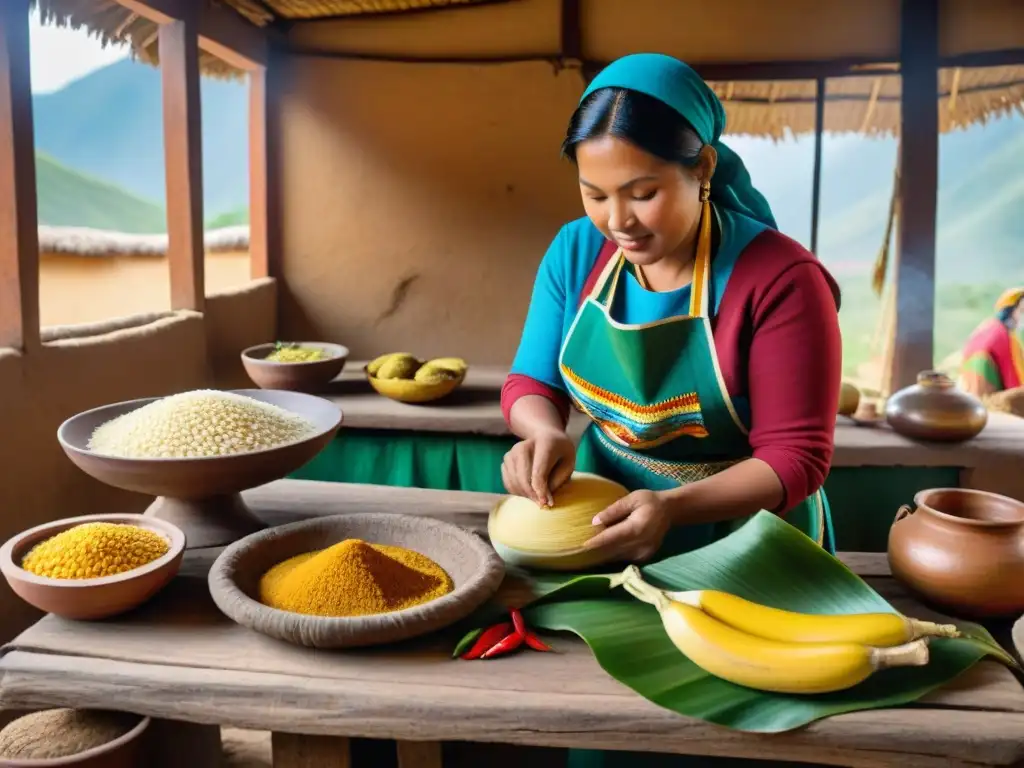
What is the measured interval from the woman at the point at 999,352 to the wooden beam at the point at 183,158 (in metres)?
3.65

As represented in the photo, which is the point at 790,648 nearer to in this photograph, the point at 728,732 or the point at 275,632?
the point at 728,732

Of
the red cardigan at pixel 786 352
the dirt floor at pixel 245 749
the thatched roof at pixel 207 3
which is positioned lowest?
the dirt floor at pixel 245 749

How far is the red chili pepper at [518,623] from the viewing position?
104 cm

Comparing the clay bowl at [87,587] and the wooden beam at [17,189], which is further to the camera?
Result: the wooden beam at [17,189]

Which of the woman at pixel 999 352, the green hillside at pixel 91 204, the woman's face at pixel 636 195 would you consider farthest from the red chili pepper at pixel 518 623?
the green hillside at pixel 91 204

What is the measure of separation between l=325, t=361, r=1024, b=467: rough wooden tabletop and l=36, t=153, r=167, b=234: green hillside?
44.8ft

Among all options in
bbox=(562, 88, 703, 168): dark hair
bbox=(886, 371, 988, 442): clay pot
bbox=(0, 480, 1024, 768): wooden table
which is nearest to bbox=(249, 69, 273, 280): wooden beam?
bbox=(886, 371, 988, 442): clay pot

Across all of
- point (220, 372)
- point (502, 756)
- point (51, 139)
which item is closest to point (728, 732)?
point (502, 756)

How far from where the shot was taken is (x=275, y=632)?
98 centimetres

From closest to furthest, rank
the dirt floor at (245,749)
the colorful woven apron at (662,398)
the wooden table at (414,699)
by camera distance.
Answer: the wooden table at (414,699) < the colorful woven apron at (662,398) < the dirt floor at (245,749)

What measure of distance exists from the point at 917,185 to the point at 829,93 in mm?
606

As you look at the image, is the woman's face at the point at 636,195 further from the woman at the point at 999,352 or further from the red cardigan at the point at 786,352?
the woman at the point at 999,352

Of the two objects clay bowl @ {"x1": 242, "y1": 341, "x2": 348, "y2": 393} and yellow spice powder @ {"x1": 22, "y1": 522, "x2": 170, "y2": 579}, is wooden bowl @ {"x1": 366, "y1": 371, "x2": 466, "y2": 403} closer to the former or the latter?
clay bowl @ {"x1": 242, "y1": 341, "x2": 348, "y2": 393}

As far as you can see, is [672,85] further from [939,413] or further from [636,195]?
[939,413]
